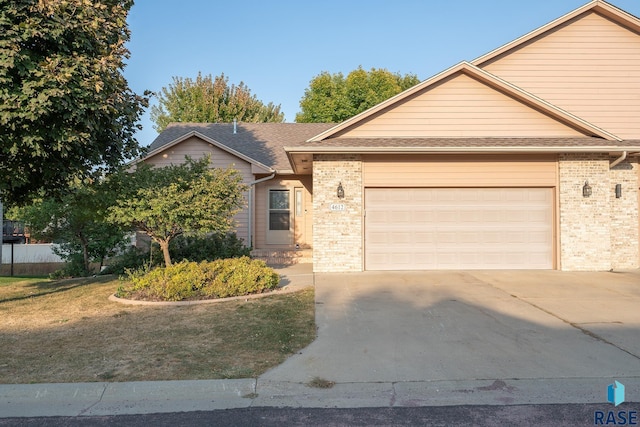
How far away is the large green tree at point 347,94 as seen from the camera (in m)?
33.5

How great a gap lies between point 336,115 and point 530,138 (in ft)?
74.1

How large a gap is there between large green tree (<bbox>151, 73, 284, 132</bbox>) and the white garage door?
24571 millimetres

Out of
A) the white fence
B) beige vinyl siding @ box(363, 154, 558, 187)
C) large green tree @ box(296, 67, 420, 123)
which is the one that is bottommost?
the white fence

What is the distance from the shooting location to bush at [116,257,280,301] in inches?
340

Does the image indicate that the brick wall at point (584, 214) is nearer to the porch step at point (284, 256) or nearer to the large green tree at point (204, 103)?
the porch step at point (284, 256)

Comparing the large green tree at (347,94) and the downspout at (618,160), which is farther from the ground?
the large green tree at (347,94)

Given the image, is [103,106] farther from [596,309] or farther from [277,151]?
[277,151]

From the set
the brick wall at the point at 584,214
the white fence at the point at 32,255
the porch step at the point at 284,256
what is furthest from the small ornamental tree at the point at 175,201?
the white fence at the point at 32,255

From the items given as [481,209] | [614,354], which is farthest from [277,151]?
[614,354]

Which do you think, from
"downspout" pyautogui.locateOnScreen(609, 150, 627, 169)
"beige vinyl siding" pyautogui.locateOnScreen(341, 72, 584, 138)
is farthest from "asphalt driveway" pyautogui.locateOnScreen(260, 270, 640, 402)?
"beige vinyl siding" pyautogui.locateOnScreen(341, 72, 584, 138)

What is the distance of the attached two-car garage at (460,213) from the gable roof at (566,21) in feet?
13.1

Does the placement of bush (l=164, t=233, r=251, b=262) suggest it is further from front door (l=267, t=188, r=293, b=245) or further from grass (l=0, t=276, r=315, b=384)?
grass (l=0, t=276, r=315, b=384)

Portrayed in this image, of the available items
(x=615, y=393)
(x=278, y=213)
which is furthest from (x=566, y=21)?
(x=615, y=393)

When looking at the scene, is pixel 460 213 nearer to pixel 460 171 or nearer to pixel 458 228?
pixel 458 228
